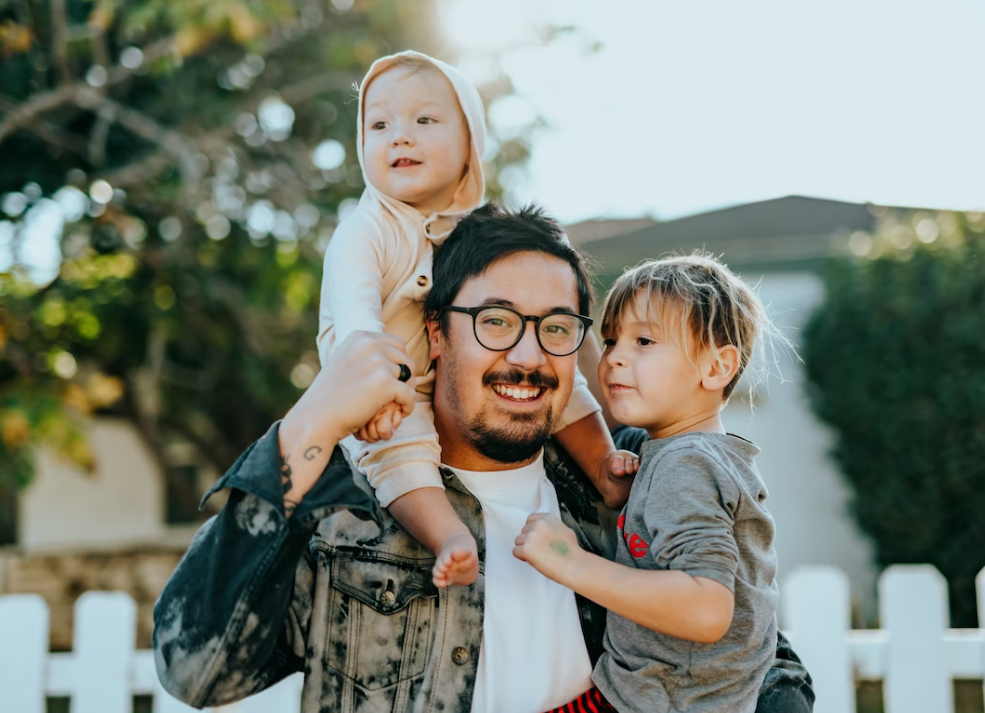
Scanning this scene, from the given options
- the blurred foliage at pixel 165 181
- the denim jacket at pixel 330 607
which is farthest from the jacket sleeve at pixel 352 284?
the blurred foliage at pixel 165 181

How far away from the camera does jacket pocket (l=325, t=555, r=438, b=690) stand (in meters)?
1.94

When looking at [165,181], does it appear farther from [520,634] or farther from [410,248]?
[520,634]

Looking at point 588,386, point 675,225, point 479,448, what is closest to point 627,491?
point 479,448

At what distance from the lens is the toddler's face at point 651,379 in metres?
2.00

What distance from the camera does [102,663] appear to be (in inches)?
143

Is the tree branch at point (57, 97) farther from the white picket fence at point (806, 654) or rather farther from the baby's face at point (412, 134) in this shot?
the baby's face at point (412, 134)

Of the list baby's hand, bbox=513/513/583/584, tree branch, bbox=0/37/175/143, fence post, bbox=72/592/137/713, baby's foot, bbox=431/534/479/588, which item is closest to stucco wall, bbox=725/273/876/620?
tree branch, bbox=0/37/175/143

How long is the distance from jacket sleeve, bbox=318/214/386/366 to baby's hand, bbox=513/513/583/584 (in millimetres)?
554

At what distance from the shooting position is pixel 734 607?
180cm

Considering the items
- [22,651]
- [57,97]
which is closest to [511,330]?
[22,651]

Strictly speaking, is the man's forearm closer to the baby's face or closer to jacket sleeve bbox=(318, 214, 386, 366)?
jacket sleeve bbox=(318, 214, 386, 366)

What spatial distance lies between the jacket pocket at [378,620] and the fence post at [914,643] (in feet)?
8.32

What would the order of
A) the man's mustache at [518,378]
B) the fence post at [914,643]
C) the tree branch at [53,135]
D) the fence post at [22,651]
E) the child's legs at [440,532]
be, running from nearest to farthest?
the child's legs at [440,532] → the man's mustache at [518,378] → the fence post at [22,651] → the fence post at [914,643] → the tree branch at [53,135]

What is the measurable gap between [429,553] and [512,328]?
545 millimetres
